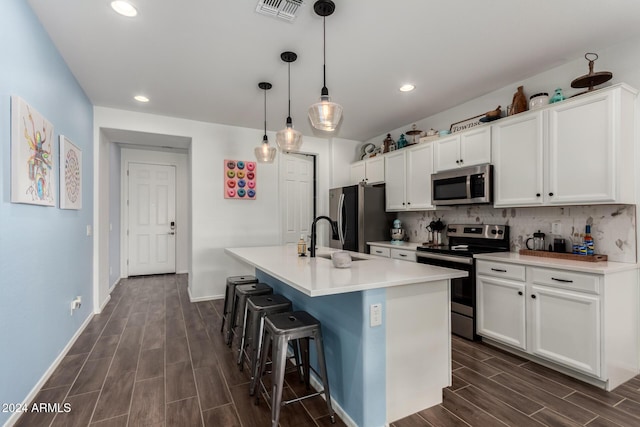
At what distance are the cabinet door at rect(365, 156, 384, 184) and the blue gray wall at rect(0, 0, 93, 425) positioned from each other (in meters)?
3.75

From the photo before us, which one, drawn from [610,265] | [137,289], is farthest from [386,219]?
[137,289]

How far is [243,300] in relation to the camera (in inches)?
105

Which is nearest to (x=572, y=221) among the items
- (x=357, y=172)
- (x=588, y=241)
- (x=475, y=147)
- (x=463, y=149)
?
(x=588, y=241)

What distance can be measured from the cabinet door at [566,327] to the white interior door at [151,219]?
619 cm

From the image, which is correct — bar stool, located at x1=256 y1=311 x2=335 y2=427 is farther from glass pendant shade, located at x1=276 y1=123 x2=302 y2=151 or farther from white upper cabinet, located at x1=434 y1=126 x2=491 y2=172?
white upper cabinet, located at x1=434 y1=126 x2=491 y2=172

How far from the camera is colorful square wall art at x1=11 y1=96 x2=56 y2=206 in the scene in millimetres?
1788

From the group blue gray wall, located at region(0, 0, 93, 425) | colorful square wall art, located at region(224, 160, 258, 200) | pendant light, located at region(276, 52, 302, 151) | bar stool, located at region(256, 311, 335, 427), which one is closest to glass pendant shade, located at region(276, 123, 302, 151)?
pendant light, located at region(276, 52, 302, 151)

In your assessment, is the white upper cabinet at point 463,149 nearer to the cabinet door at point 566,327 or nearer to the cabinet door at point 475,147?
the cabinet door at point 475,147

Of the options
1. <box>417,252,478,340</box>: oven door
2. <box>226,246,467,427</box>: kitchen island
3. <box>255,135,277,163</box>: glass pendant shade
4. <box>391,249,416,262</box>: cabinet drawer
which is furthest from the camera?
<box>391,249,416,262</box>: cabinet drawer

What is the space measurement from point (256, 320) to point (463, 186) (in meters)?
2.56

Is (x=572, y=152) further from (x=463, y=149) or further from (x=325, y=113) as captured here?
(x=325, y=113)

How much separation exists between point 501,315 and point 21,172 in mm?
3705

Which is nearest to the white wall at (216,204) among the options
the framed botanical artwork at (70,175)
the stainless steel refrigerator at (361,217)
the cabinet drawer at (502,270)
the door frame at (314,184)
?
the door frame at (314,184)

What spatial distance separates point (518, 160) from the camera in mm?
2875
